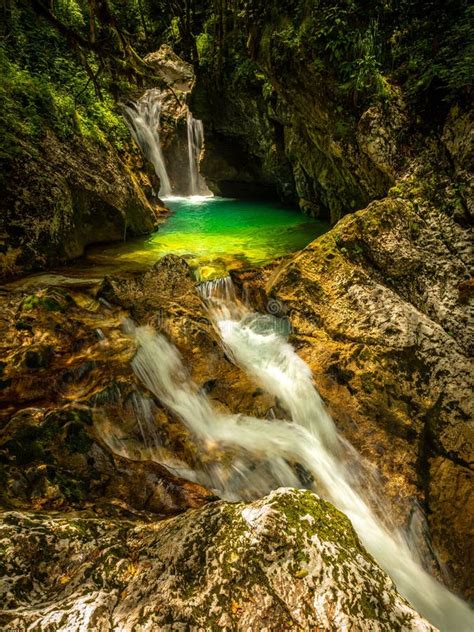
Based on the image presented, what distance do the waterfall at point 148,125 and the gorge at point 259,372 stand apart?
27.2 ft

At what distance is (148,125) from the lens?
17.1 meters

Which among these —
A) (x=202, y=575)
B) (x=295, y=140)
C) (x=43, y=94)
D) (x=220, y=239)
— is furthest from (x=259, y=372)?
(x=295, y=140)

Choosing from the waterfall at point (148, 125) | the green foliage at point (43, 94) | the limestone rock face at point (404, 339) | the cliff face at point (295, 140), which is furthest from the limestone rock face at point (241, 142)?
the limestone rock face at point (404, 339)

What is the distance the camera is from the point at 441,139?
525 cm

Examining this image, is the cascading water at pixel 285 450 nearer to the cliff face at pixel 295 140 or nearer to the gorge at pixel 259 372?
the gorge at pixel 259 372

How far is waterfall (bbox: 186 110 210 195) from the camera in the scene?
18667mm

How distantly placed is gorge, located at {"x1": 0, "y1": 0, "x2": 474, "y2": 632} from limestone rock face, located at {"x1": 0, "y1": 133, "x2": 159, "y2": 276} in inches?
1.9

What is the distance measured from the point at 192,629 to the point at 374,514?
123 inches

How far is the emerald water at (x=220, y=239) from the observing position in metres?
7.44

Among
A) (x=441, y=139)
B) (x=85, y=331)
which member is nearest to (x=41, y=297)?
(x=85, y=331)

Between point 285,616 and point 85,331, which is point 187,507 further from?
point 85,331

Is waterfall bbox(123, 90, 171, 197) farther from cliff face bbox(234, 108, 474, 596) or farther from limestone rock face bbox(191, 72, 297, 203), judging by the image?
cliff face bbox(234, 108, 474, 596)

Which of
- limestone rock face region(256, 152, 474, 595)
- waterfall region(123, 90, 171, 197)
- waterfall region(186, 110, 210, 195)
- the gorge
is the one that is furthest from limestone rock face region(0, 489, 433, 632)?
waterfall region(186, 110, 210, 195)

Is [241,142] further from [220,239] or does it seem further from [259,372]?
[259,372]
